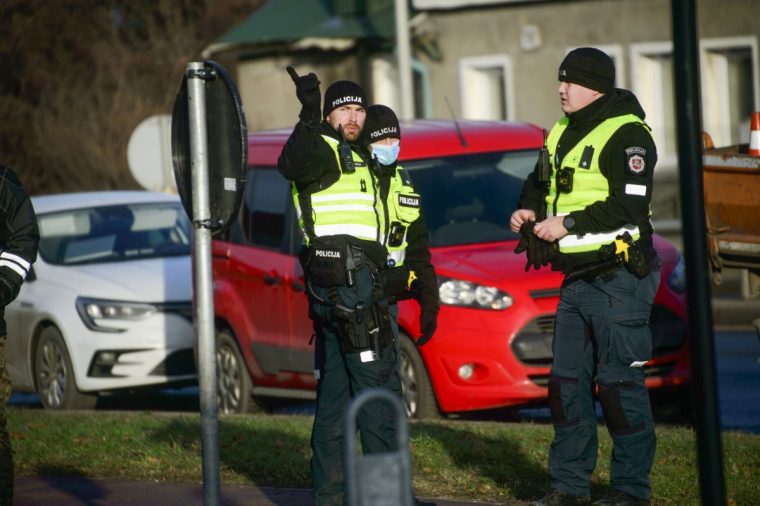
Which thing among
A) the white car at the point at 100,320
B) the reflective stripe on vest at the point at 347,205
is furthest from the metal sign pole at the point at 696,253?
the white car at the point at 100,320

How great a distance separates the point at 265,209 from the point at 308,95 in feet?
15.7

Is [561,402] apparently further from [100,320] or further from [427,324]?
[100,320]

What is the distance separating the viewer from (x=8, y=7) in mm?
25719

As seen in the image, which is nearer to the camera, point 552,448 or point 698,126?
point 698,126

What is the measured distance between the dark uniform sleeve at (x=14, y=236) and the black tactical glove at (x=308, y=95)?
1.23m

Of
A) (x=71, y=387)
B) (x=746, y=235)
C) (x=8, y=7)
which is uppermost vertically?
(x=8, y=7)

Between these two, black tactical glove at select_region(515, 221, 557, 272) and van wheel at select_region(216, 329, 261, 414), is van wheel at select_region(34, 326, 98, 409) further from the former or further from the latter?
black tactical glove at select_region(515, 221, 557, 272)

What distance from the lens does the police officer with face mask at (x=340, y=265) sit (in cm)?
693

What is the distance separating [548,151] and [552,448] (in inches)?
51.0

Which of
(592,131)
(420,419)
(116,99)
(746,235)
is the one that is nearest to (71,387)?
(420,419)

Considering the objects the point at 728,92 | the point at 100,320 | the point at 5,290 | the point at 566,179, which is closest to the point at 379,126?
the point at 566,179

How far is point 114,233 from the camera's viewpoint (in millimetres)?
13602

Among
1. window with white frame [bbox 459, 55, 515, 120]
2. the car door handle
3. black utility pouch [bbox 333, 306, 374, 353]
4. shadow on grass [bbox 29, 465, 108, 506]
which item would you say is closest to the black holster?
black utility pouch [bbox 333, 306, 374, 353]

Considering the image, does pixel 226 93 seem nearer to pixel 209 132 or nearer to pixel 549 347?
pixel 209 132
